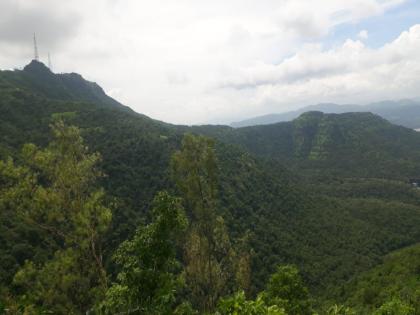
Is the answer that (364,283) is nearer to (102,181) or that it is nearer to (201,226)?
(201,226)

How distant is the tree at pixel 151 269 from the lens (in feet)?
36.2

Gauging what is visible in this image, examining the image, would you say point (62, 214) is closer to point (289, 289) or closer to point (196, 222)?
point (196, 222)

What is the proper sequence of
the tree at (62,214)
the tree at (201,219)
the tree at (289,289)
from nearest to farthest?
the tree at (62,214)
the tree at (289,289)
the tree at (201,219)

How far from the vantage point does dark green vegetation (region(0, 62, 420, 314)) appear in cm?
1205

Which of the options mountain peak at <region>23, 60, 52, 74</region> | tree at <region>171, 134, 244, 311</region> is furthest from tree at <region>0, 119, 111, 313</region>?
mountain peak at <region>23, 60, 52, 74</region>

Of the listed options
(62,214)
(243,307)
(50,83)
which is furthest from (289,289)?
(50,83)

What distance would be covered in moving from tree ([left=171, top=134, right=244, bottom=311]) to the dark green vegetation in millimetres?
77

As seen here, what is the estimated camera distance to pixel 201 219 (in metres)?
24.5

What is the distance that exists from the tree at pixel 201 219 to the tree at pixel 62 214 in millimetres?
7347

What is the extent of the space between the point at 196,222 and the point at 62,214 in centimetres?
1050

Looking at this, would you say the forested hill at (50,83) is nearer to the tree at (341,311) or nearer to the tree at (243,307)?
the tree at (341,311)

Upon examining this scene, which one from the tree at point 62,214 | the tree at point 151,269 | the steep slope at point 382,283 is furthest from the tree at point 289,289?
the steep slope at point 382,283

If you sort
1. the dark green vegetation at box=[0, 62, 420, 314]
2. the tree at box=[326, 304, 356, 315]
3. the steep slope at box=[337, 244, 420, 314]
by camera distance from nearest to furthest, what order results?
the tree at box=[326, 304, 356, 315] → the dark green vegetation at box=[0, 62, 420, 314] → the steep slope at box=[337, 244, 420, 314]

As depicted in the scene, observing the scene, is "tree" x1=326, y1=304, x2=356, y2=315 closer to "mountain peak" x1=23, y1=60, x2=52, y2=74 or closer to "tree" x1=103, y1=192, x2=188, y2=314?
"tree" x1=103, y1=192, x2=188, y2=314
